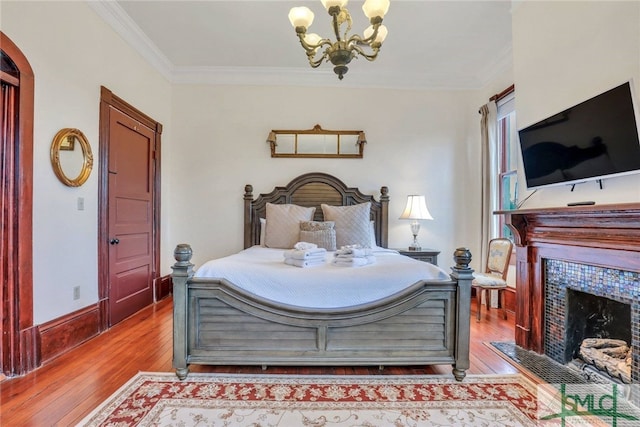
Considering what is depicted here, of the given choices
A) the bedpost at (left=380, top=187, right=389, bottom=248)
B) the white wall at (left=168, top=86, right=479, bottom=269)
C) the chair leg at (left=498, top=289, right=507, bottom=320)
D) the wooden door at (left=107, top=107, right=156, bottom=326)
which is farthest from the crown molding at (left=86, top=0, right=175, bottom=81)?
the chair leg at (left=498, top=289, right=507, bottom=320)

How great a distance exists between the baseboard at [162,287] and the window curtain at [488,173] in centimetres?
409

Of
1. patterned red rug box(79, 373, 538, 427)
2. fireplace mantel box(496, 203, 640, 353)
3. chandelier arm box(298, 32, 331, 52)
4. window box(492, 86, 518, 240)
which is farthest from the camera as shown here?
window box(492, 86, 518, 240)

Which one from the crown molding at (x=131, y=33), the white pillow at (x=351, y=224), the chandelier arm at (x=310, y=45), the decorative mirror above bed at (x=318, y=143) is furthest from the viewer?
the decorative mirror above bed at (x=318, y=143)

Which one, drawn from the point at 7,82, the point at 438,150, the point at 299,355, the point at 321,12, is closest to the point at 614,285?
the point at 299,355

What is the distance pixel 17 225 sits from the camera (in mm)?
2098

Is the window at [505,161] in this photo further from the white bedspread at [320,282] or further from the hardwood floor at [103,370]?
the white bedspread at [320,282]

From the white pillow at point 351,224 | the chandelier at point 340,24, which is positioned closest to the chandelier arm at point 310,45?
the chandelier at point 340,24

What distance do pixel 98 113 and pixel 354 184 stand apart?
2.94m

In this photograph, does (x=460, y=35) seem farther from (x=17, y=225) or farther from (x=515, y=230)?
(x=17, y=225)

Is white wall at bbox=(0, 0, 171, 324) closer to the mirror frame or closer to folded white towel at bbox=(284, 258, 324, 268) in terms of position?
the mirror frame

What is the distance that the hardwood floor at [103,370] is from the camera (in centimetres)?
174

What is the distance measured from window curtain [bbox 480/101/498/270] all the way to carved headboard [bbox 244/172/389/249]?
1.21 meters

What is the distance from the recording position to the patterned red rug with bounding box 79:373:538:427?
1663mm

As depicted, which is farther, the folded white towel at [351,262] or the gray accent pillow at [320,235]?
the gray accent pillow at [320,235]
